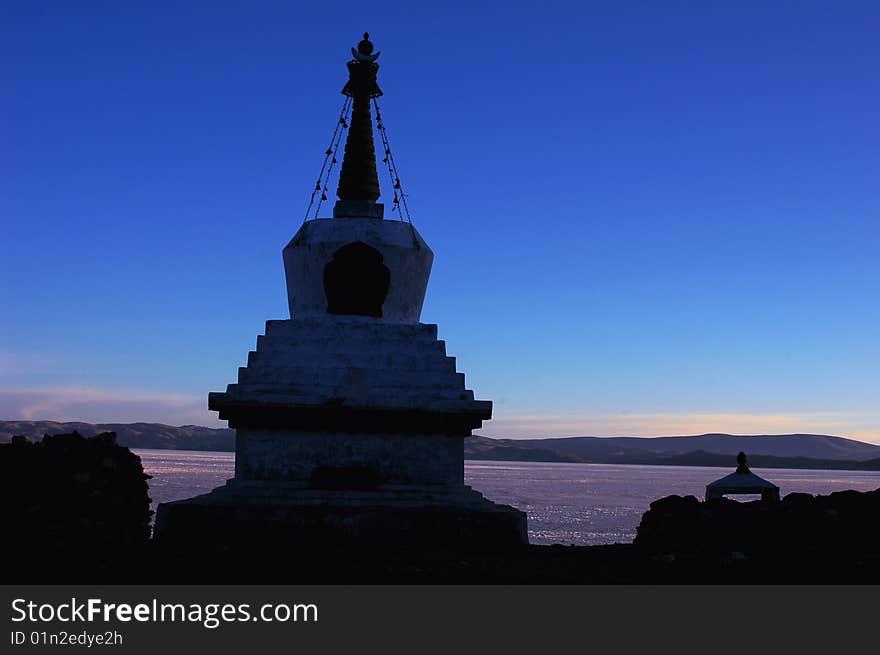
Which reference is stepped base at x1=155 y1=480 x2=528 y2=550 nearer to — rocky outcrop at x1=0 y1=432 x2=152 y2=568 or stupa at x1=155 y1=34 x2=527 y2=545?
stupa at x1=155 y1=34 x2=527 y2=545

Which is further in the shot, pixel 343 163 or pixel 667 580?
pixel 343 163

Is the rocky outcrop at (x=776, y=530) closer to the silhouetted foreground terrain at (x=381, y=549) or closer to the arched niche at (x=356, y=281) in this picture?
the silhouetted foreground terrain at (x=381, y=549)

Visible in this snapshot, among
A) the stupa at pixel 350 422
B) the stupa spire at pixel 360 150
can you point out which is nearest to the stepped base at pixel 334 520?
the stupa at pixel 350 422

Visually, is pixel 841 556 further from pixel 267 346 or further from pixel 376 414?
pixel 267 346

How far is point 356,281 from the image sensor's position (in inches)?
648

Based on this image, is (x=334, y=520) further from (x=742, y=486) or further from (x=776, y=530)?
(x=742, y=486)

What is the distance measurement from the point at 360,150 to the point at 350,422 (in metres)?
5.08

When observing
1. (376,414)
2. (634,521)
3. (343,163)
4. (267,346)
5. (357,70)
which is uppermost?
(357,70)

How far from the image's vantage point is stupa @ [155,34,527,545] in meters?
14.2

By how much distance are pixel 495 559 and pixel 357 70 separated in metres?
9.12

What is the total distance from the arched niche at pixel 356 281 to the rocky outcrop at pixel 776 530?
18.7ft
